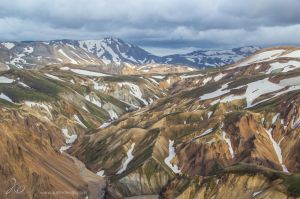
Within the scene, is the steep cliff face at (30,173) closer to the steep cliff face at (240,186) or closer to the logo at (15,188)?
the logo at (15,188)

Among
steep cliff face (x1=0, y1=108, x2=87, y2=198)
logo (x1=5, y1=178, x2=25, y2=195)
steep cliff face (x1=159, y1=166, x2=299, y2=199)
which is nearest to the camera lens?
steep cliff face (x1=159, y1=166, x2=299, y2=199)

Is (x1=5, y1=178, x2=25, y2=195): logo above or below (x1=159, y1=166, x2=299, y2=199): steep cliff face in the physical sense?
below

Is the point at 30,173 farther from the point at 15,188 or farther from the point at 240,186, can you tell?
the point at 240,186

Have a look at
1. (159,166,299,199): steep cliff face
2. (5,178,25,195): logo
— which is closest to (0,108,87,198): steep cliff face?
(5,178,25,195): logo

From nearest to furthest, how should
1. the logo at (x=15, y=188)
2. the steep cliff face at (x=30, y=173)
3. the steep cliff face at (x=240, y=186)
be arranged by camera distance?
the steep cliff face at (x=240, y=186) → the logo at (x=15, y=188) → the steep cliff face at (x=30, y=173)

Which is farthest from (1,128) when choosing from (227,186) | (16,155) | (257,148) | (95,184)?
(227,186)

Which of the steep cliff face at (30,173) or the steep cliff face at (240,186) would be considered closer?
the steep cliff face at (240,186)

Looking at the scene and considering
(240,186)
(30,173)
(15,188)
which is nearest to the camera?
(240,186)

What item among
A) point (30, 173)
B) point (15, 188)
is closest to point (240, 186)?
point (15, 188)

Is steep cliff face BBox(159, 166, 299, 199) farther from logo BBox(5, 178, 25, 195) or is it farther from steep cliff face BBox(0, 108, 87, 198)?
logo BBox(5, 178, 25, 195)

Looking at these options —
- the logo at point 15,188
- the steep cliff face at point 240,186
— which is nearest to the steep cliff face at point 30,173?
the logo at point 15,188

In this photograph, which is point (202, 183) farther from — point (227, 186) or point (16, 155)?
point (16, 155)
